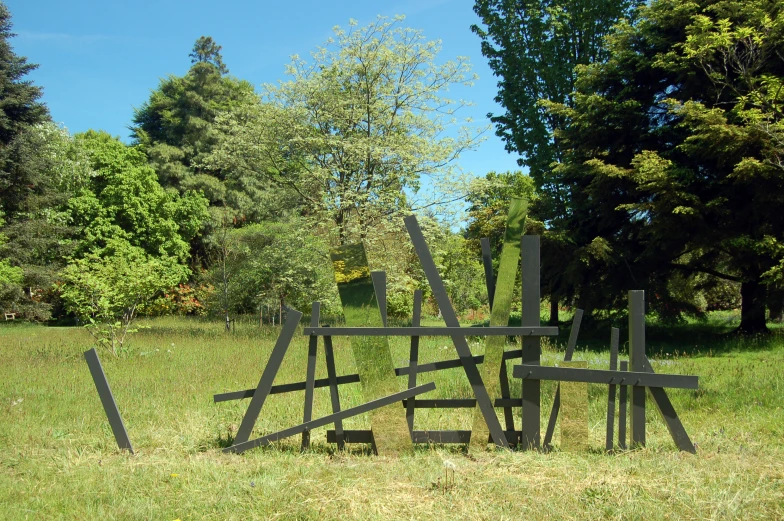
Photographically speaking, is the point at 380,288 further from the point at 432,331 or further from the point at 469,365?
the point at 469,365

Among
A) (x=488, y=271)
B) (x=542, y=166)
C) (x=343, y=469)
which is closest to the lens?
(x=343, y=469)

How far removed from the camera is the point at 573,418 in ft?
15.5

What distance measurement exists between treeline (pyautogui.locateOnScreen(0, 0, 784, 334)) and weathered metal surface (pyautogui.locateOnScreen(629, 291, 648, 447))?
944 centimetres

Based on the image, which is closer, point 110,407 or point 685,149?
point 110,407

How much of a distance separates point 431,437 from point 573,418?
116 centimetres

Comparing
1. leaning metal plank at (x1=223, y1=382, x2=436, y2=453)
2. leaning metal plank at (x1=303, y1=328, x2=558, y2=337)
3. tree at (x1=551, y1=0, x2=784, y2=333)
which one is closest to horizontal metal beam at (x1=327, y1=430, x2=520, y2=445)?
leaning metal plank at (x1=223, y1=382, x2=436, y2=453)

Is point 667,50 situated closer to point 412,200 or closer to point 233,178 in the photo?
point 412,200

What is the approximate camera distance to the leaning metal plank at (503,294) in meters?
5.03

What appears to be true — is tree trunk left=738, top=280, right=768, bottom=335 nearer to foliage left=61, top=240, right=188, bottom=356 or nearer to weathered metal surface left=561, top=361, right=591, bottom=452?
weathered metal surface left=561, top=361, right=591, bottom=452

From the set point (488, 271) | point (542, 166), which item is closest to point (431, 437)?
point (488, 271)

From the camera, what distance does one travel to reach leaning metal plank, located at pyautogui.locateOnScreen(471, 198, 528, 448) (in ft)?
16.5

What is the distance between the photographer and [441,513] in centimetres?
349

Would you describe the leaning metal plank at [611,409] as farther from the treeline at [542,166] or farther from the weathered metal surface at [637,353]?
the treeline at [542,166]

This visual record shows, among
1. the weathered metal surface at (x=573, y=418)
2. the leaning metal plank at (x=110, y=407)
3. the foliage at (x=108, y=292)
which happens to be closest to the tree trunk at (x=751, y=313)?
the weathered metal surface at (x=573, y=418)
